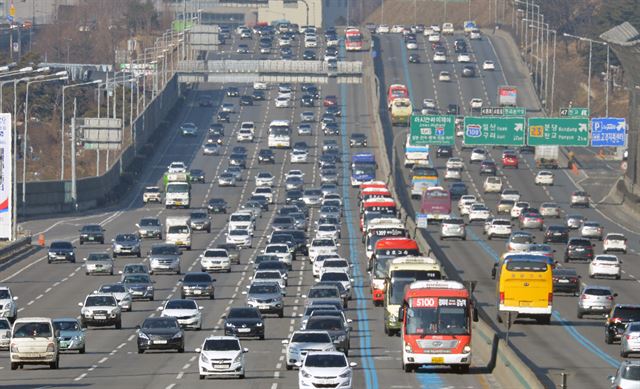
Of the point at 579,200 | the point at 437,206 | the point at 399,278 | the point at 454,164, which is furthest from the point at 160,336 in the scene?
the point at 454,164

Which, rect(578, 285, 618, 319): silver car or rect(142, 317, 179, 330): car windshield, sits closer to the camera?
rect(142, 317, 179, 330): car windshield

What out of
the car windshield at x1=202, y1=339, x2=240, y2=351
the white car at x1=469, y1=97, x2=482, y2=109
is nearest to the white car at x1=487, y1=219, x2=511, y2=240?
the car windshield at x1=202, y1=339, x2=240, y2=351

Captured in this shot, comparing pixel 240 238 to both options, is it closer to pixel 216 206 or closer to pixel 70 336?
pixel 216 206

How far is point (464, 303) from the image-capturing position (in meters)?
49.7

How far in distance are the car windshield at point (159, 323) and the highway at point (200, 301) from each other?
0.91m

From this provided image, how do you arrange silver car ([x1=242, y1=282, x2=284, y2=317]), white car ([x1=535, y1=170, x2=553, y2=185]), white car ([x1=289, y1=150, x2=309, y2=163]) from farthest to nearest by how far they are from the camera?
white car ([x1=289, y1=150, x2=309, y2=163]) → white car ([x1=535, y1=170, x2=553, y2=185]) → silver car ([x1=242, y1=282, x2=284, y2=317])

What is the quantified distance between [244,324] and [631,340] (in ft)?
43.5

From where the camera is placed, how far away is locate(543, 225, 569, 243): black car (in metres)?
101

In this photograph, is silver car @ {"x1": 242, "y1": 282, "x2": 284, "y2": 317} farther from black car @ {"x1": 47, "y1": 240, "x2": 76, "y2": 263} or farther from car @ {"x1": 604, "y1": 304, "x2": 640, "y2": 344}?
black car @ {"x1": 47, "y1": 240, "x2": 76, "y2": 263}

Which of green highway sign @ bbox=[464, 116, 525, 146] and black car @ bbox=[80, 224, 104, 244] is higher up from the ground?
green highway sign @ bbox=[464, 116, 525, 146]

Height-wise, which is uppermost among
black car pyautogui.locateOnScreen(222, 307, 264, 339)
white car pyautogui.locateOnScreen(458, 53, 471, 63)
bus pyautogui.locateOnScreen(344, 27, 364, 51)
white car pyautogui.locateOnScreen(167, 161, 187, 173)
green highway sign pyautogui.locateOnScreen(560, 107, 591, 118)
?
bus pyautogui.locateOnScreen(344, 27, 364, 51)

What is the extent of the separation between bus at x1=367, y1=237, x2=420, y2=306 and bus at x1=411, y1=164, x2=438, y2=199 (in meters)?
43.7

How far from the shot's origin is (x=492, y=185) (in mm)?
127312

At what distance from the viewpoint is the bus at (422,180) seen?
123438mm
